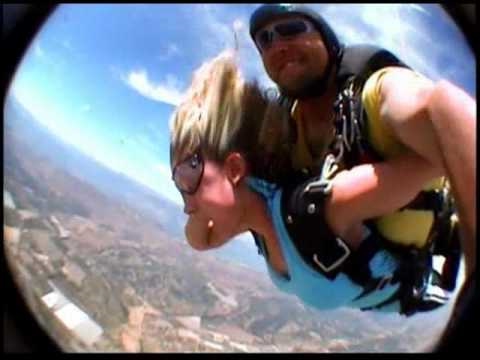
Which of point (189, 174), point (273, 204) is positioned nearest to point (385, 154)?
point (273, 204)

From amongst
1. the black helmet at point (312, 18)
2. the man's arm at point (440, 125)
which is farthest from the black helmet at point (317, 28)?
the man's arm at point (440, 125)

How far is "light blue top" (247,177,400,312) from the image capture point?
1.49m

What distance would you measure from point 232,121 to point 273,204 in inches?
5.9

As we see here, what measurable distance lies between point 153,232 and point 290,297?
0.27 metres

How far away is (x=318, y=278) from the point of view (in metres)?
1.52

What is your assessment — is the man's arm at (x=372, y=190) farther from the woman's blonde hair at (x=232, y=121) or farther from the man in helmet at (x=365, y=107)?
the woman's blonde hair at (x=232, y=121)

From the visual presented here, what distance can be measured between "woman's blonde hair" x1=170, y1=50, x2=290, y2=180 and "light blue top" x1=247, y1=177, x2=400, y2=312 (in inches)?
1.5

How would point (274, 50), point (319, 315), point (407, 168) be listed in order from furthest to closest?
point (319, 315), point (274, 50), point (407, 168)

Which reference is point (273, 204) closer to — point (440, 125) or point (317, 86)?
point (317, 86)

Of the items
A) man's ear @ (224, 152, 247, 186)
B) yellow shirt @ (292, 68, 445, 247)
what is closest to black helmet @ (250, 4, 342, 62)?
yellow shirt @ (292, 68, 445, 247)

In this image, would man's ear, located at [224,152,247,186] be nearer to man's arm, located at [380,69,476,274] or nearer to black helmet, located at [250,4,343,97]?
black helmet, located at [250,4,343,97]

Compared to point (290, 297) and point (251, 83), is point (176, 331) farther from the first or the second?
point (251, 83)

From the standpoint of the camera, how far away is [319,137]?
1.45 metres

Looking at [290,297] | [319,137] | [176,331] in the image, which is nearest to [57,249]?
A: [176,331]
